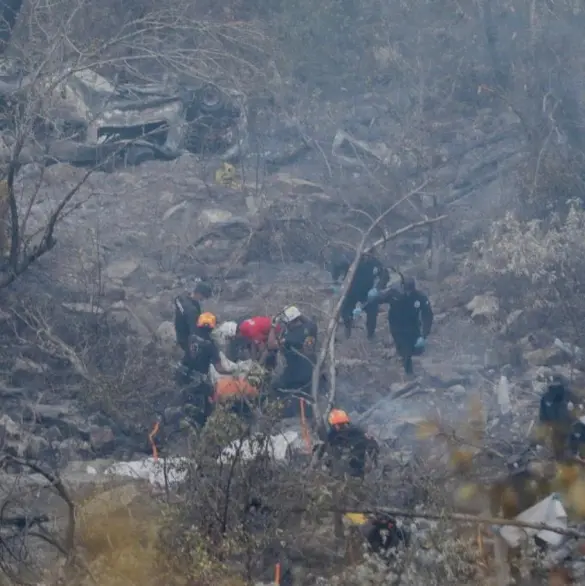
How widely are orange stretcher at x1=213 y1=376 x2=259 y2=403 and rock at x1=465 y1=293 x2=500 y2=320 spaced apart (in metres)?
4.21

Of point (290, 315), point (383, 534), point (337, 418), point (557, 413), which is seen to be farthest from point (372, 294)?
point (383, 534)

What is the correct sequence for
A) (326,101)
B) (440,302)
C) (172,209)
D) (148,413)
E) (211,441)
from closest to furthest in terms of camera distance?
(211,441) < (148,413) < (440,302) < (172,209) < (326,101)

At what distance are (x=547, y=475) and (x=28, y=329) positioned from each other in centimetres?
607

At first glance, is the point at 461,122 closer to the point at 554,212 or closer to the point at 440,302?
the point at 554,212

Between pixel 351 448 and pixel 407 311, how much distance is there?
3380mm

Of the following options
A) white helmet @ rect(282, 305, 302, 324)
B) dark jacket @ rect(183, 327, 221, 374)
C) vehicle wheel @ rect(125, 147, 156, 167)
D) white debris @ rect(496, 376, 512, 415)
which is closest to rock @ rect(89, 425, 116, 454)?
dark jacket @ rect(183, 327, 221, 374)

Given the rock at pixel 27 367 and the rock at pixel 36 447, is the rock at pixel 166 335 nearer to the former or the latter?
the rock at pixel 27 367

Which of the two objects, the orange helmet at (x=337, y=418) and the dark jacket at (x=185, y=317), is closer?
the orange helmet at (x=337, y=418)

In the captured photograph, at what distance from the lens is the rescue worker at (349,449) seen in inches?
265

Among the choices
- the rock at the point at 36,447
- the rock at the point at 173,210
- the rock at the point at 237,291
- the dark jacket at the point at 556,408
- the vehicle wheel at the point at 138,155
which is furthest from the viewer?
the vehicle wheel at the point at 138,155

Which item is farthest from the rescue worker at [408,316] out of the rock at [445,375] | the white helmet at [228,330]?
the white helmet at [228,330]

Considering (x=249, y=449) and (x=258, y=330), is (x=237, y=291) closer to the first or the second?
(x=258, y=330)

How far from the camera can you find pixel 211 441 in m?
6.10

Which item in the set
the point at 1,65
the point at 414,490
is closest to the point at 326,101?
the point at 1,65
